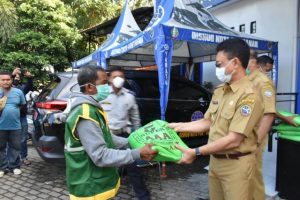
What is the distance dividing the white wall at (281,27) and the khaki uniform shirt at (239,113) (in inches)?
248

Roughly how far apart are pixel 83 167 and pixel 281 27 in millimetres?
7618

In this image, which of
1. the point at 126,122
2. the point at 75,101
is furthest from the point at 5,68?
the point at 75,101

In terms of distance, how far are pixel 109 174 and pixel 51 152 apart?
2780 millimetres

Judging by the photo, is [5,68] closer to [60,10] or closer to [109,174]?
[60,10]

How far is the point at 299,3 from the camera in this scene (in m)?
8.05

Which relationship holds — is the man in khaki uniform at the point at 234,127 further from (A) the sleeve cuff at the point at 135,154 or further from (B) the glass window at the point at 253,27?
(B) the glass window at the point at 253,27

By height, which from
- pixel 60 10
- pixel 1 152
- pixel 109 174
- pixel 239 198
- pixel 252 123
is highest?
pixel 60 10

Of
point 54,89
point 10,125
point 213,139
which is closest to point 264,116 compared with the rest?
point 213,139

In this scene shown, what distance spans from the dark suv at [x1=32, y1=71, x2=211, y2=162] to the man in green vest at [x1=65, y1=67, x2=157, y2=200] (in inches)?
103

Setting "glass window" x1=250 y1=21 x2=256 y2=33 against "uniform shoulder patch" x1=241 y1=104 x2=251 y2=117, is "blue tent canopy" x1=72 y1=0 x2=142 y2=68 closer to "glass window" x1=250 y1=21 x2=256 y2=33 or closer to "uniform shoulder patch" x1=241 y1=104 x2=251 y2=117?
"glass window" x1=250 y1=21 x2=256 y2=33

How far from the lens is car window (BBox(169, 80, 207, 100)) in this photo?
6434mm

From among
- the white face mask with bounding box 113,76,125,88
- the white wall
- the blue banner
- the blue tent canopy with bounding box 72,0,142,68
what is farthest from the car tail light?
the white wall

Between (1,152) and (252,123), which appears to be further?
(1,152)

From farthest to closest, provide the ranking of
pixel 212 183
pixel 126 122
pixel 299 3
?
pixel 299 3
pixel 126 122
pixel 212 183
